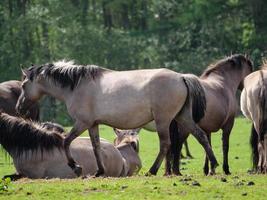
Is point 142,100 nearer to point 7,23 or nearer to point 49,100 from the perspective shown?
point 49,100

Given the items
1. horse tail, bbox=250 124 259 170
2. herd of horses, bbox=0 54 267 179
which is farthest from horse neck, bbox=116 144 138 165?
horse tail, bbox=250 124 259 170

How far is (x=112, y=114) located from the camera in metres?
13.8

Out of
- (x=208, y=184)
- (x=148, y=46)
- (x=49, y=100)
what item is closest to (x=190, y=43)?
(x=148, y=46)

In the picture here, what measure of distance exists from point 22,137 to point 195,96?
3145mm

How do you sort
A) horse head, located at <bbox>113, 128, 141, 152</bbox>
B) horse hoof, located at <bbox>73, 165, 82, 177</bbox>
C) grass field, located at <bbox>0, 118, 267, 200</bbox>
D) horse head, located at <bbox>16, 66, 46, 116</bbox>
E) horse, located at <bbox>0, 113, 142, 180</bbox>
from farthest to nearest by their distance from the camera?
horse head, located at <bbox>113, 128, 141, 152</bbox> < horse head, located at <bbox>16, 66, 46, 116</bbox> < horse, located at <bbox>0, 113, 142, 180</bbox> < horse hoof, located at <bbox>73, 165, 82, 177</bbox> < grass field, located at <bbox>0, 118, 267, 200</bbox>

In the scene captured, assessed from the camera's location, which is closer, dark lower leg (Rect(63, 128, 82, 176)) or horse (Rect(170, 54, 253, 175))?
dark lower leg (Rect(63, 128, 82, 176))

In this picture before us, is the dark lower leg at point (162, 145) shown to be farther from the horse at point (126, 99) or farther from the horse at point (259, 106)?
the horse at point (259, 106)

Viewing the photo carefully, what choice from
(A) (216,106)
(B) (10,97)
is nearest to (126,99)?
(A) (216,106)

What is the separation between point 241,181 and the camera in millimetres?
12344

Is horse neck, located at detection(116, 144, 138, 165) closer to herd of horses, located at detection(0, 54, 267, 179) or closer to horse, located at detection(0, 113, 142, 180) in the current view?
herd of horses, located at detection(0, 54, 267, 179)

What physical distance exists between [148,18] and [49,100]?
2248cm

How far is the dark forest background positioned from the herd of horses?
100ft

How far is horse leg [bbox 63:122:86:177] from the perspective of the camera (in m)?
13.8

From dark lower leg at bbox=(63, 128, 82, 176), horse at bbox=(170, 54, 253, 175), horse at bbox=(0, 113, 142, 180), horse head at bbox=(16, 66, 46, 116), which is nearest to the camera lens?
dark lower leg at bbox=(63, 128, 82, 176)
